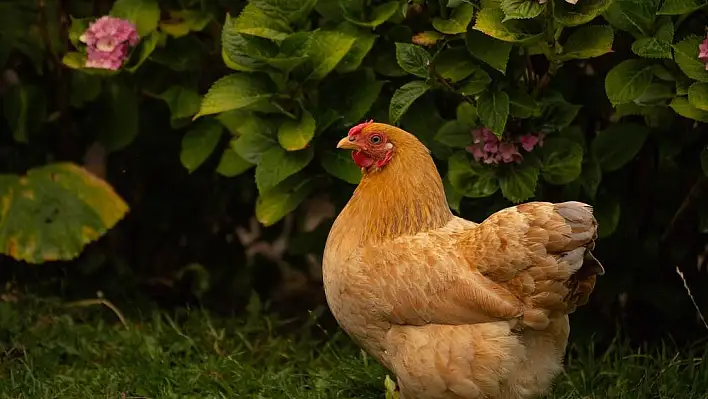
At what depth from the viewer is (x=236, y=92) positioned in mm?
3674

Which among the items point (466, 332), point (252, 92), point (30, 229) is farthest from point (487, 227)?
point (30, 229)

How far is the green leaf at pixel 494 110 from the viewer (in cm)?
344

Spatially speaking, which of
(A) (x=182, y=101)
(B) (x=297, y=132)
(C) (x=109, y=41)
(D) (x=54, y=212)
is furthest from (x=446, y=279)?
(D) (x=54, y=212)

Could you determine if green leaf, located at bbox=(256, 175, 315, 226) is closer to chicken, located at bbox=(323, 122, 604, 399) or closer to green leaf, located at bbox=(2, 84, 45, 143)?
chicken, located at bbox=(323, 122, 604, 399)

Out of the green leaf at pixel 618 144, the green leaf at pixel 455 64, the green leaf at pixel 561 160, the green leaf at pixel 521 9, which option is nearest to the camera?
the green leaf at pixel 521 9

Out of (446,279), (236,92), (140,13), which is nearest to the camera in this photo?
(446,279)

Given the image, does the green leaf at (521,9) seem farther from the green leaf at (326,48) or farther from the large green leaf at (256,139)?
the large green leaf at (256,139)

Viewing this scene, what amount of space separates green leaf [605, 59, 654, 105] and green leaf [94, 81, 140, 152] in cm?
187

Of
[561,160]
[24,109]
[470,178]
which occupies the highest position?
[561,160]

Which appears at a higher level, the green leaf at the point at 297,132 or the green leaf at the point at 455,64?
the green leaf at the point at 455,64

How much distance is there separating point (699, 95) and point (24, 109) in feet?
8.32

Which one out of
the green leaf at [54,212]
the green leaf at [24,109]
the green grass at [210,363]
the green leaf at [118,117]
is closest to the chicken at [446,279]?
the green grass at [210,363]

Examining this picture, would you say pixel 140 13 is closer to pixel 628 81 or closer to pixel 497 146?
pixel 497 146

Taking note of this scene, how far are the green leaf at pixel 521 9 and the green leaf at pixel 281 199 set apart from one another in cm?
101
